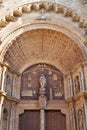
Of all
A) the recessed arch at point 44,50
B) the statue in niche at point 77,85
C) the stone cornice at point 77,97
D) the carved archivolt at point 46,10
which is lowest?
the stone cornice at point 77,97

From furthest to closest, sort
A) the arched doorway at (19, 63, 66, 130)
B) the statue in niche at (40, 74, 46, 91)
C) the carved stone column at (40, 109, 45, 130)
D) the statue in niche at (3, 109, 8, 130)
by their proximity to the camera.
Answer: the statue in niche at (40, 74, 46, 91)
the arched doorway at (19, 63, 66, 130)
the carved stone column at (40, 109, 45, 130)
the statue in niche at (3, 109, 8, 130)

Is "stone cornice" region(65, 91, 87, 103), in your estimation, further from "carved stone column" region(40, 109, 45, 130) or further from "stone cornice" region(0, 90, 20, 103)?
"stone cornice" region(0, 90, 20, 103)

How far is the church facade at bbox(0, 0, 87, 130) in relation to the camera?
6993mm

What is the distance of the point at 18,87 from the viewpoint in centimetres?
766

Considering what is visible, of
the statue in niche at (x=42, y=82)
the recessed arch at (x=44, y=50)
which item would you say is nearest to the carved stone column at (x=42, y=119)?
the statue in niche at (x=42, y=82)

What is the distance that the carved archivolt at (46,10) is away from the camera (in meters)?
7.46

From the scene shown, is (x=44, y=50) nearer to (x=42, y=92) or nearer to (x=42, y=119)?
(x=42, y=92)

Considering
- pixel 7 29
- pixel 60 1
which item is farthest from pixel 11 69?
pixel 60 1

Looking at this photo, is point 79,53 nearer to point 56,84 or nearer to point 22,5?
point 56,84

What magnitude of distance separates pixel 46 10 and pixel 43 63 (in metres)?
2.01

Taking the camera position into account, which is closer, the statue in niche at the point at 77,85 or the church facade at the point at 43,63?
the church facade at the point at 43,63

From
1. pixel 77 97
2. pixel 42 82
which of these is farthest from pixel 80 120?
pixel 42 82

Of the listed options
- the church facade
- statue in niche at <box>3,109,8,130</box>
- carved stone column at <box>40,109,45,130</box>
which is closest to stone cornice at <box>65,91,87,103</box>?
the church facade

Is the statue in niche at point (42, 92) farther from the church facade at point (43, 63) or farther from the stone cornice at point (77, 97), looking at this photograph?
the stone cornice at point (77, 97)
